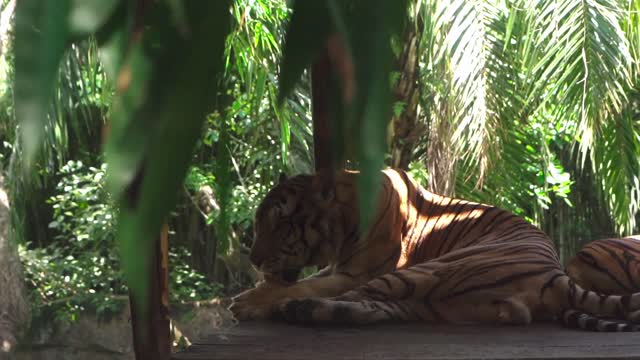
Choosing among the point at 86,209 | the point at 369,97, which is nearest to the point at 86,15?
the point at 369,97

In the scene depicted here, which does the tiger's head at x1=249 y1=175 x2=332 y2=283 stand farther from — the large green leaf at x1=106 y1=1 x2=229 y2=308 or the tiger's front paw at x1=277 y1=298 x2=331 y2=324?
the large green leaf at x1=106 y1=1 x2=229 y2=308

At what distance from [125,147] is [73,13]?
2.6 inches

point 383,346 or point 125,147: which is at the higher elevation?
point 125,147

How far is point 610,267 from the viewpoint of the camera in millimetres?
3109

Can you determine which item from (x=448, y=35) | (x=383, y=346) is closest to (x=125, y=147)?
(x=383, y=346)

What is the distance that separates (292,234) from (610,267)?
3.13 ft

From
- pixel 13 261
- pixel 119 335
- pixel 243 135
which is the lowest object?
pixel 119 335

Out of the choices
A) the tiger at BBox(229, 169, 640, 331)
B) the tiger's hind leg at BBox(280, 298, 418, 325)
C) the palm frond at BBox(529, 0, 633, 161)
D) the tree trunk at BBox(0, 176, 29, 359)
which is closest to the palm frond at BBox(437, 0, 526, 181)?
the palm frond at BBox(529, 0, 633, 161)

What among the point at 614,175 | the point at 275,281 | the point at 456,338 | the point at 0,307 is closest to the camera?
the point at 456,338

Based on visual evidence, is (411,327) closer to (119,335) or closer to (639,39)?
(639,39)

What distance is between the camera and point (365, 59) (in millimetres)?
486

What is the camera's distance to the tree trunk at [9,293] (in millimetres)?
8352

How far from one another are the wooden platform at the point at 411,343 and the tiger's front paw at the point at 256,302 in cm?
14

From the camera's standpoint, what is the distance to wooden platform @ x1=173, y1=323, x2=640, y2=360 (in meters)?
2.24
